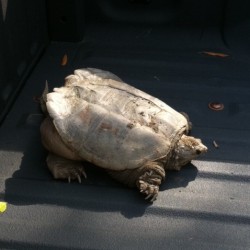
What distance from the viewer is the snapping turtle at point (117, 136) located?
2414mm

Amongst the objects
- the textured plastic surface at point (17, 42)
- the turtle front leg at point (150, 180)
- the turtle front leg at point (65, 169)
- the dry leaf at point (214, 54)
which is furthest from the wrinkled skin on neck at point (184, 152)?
the dry leaf at point (214, 54)

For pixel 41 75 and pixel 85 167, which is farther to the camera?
pixel 41 75

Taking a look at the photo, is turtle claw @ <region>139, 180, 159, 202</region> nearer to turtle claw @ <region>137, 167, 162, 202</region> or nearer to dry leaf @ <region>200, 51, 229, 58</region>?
turtle claw @ <region>137, 167, 162, 202</region>

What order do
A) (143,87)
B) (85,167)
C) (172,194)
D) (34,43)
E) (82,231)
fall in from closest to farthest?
(82,231) < (172,194) < (85,167) < (143,87) < (34,43)

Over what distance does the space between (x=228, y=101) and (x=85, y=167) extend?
96 centimetres

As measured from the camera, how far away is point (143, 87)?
3.18m

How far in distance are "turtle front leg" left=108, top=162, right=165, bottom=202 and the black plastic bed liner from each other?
0.04 metres

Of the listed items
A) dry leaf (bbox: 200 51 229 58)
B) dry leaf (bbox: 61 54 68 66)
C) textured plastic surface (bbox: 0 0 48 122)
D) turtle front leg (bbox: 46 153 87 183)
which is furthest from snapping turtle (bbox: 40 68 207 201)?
dry leaf (bbox: 200 51 229 58)

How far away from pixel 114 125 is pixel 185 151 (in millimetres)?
351

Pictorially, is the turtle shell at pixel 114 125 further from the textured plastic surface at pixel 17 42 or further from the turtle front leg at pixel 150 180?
the textured plastic surface at pixel 17 42

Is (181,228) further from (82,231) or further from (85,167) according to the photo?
(85,167)

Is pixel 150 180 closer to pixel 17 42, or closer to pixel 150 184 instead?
pixel 150 184

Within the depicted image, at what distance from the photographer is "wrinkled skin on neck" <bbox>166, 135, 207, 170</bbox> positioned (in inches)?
99.1

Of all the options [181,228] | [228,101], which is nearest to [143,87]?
[228,101]
